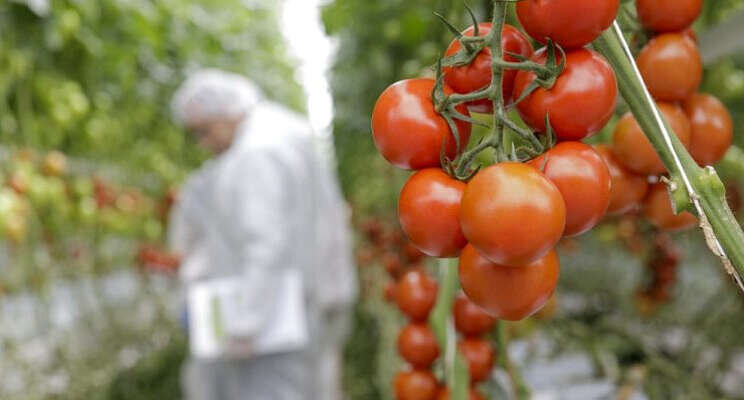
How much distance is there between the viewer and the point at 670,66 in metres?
0.36

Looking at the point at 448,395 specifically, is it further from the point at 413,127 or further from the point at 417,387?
the point at 413,127

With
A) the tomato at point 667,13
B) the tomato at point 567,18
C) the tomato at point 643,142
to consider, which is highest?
the tomato at point 667,13

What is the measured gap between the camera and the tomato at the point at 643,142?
0.36 meters

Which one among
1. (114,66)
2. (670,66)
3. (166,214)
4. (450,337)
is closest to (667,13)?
(670,66)

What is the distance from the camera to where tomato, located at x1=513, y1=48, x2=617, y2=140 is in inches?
10.9

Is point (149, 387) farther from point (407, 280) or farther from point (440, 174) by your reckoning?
point (440, 174)

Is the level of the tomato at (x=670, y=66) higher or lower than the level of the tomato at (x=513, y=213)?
higher

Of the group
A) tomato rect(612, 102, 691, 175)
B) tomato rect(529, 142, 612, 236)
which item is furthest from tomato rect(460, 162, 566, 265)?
tomato rect(612, 102, 691, 175)

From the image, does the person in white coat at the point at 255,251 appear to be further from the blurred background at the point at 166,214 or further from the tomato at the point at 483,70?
the tomato at the point at 483,70

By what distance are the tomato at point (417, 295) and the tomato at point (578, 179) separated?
1.13 ft

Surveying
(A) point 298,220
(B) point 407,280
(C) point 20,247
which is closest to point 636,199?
(B) point 407,280

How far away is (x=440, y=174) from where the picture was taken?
29cm

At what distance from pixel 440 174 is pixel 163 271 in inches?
115

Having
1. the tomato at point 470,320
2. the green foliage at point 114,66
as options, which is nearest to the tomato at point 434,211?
the tomato at point 470,320
